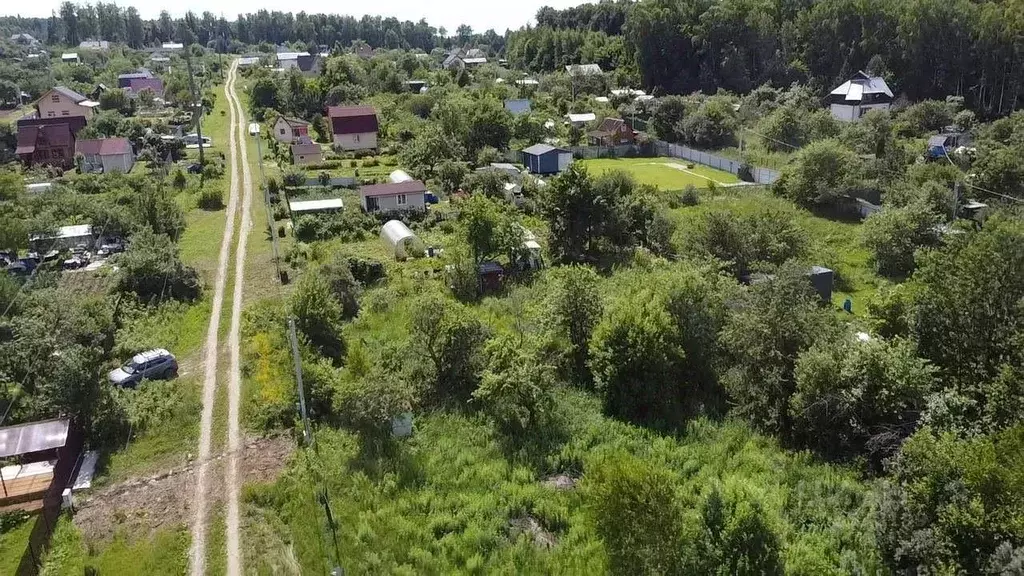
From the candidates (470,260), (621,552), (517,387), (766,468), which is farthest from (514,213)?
(621,552)

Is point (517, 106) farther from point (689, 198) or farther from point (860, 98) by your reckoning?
point (860, 98)

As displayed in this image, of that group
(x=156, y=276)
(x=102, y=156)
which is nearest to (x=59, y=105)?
(x=102, y=156)

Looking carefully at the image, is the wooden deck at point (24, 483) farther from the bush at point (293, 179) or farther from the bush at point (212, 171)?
the bush at point (212, 171)

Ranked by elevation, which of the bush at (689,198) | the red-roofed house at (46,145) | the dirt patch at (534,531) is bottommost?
Answer: the dirt patch at (534,531)

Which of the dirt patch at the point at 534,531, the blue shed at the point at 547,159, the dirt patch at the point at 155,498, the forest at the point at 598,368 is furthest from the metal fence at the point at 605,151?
the dirt patch at the point at 534,531

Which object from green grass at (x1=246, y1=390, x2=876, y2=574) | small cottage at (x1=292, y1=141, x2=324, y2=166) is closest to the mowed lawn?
small cottage at (x1=292, y1=141, x2=324, y2=166)

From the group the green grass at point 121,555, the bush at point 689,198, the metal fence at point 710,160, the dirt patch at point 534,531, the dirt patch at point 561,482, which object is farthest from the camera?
the metal fence at point 710,160
